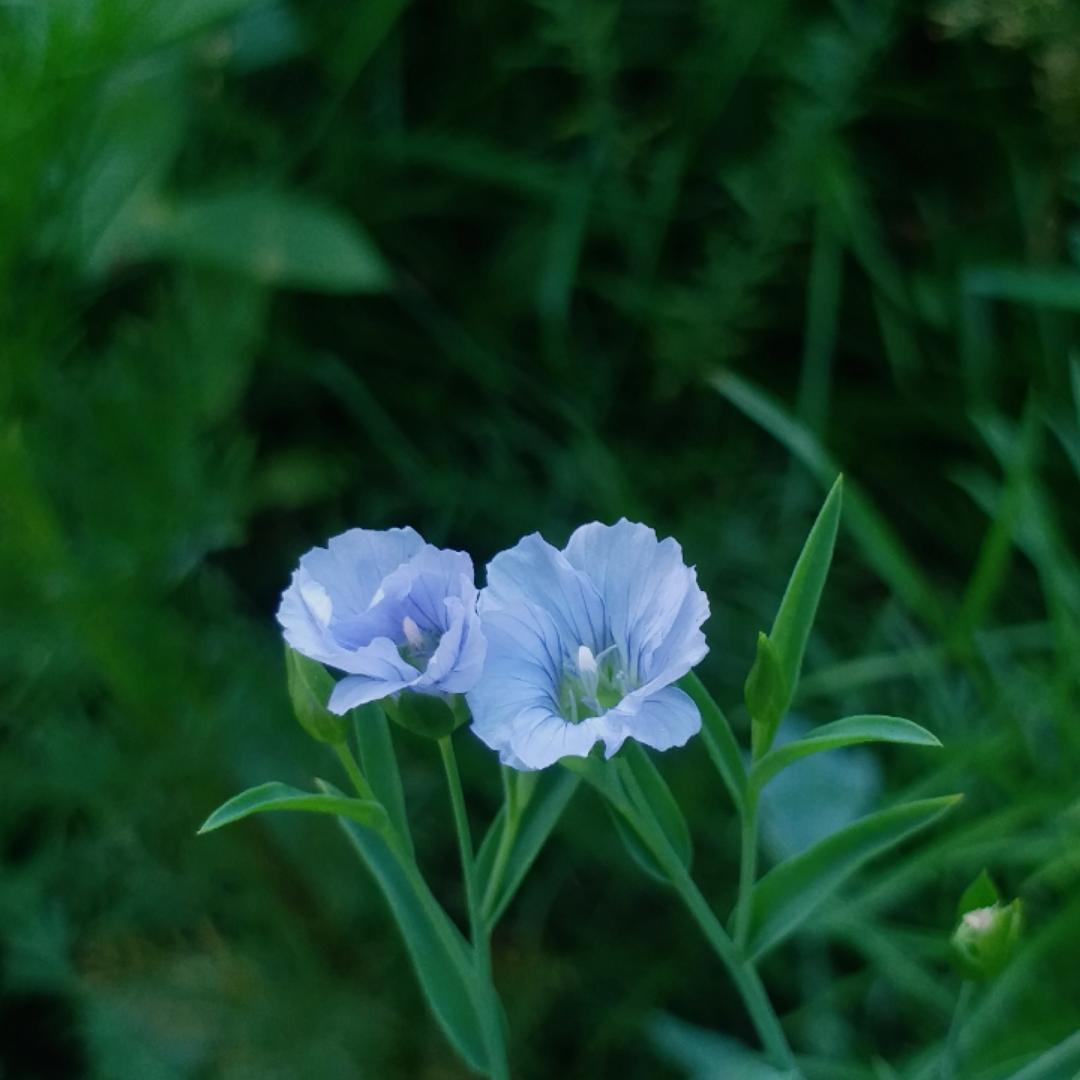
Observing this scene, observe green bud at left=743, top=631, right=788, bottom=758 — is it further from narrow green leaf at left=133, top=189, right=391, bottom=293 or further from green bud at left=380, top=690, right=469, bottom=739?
narrow green leaf at left=133, top=189, right=391, bottom=293

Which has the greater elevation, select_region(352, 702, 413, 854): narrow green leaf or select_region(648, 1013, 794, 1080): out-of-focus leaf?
select_region(352, 702, 413, 854): narrow green leaf

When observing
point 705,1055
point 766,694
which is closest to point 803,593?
point 766,694

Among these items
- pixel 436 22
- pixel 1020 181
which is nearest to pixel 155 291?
pixel 436 22

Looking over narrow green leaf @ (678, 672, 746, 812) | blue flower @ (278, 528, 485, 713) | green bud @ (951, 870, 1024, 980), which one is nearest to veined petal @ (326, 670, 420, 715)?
blue flower @ (278, 528, 485, 713)

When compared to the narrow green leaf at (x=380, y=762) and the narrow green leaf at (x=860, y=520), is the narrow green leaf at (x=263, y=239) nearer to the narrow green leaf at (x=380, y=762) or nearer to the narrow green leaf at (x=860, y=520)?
the narrow green leaf at (x=860, y=520)

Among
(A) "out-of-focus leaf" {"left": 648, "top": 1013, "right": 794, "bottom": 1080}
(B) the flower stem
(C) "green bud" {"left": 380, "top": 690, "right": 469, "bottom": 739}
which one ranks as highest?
(C) "green bud" {"left": 380, "top": 690, "right": 469, "bottom": 739}

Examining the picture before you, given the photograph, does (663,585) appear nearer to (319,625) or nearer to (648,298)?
(319,625)

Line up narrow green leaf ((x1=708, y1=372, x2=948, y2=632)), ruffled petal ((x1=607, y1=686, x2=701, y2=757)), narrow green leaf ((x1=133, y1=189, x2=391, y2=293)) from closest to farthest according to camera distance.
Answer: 1. ruffled petal ((x1=607, y1=686, x2=701, y2=757))
2. narrow green leaf ((x1=708, y1=372, x2=948, y2=632))
3. narrow green leaf ((x1=133, y1=189, x2=391, y2=293))
